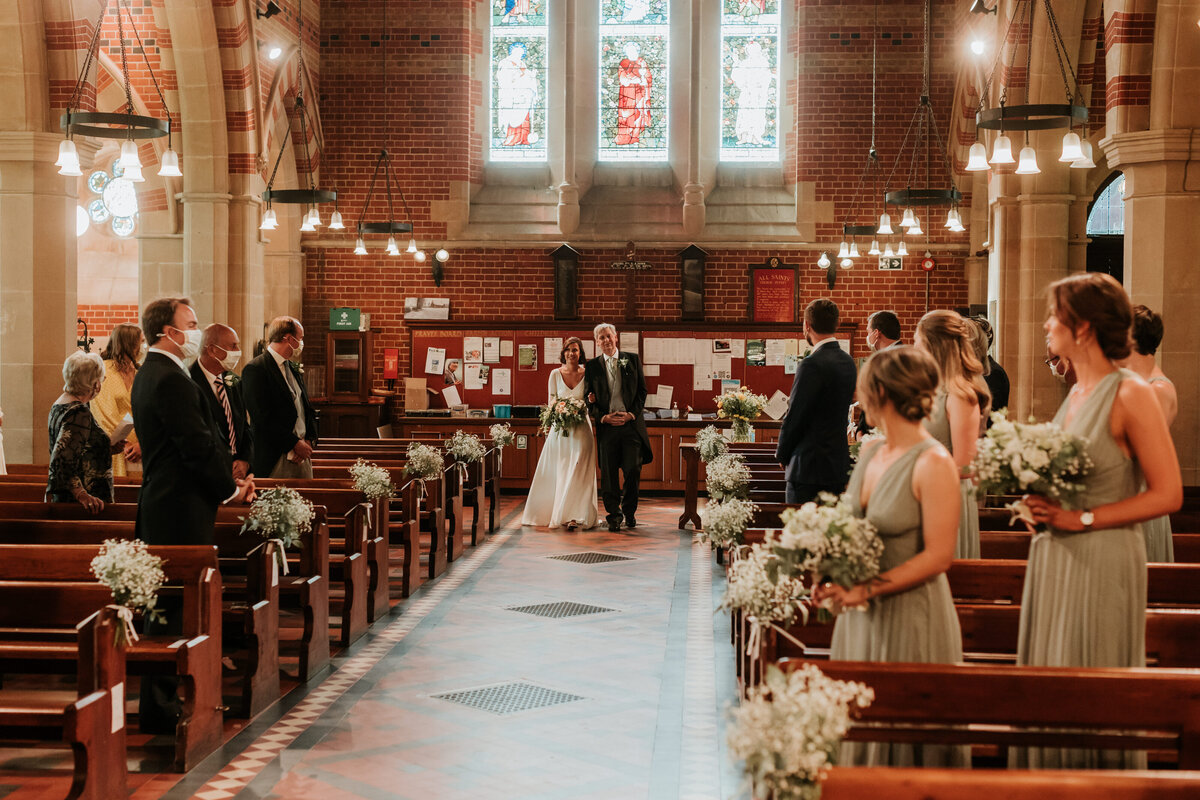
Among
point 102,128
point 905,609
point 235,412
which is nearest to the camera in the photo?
point 905,609

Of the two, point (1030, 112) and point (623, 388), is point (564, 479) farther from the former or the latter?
point (1030, 112)

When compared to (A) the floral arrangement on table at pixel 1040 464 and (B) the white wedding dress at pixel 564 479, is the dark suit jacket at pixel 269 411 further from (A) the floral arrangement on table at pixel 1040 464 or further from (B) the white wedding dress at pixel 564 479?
(A) the floral arrangement on table at pixel 1040 464

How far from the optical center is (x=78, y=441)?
18.8 feet

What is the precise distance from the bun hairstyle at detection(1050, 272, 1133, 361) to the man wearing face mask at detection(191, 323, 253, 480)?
3755 mm

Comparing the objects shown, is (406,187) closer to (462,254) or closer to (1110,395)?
(462,254)

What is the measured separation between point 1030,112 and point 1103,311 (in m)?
5.73

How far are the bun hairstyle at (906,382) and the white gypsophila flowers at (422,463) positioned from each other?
5.79 m

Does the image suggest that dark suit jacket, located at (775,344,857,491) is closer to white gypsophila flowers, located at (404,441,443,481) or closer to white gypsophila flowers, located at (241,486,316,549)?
white gypsophila flowers, located at (241,486,316,549)

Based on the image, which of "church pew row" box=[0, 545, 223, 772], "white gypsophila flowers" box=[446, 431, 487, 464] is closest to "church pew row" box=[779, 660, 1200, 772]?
"church pew row" box=[0, 545, 223, 772]

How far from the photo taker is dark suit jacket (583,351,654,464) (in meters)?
10.8

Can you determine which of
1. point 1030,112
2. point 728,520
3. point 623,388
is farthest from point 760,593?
point 623,388

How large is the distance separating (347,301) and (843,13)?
747cm

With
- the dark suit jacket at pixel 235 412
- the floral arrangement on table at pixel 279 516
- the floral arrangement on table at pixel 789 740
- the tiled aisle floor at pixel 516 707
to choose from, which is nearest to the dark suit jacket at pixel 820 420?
the tiled aisle floor at pixel 516 707

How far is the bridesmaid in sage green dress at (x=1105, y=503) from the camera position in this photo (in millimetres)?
3004
